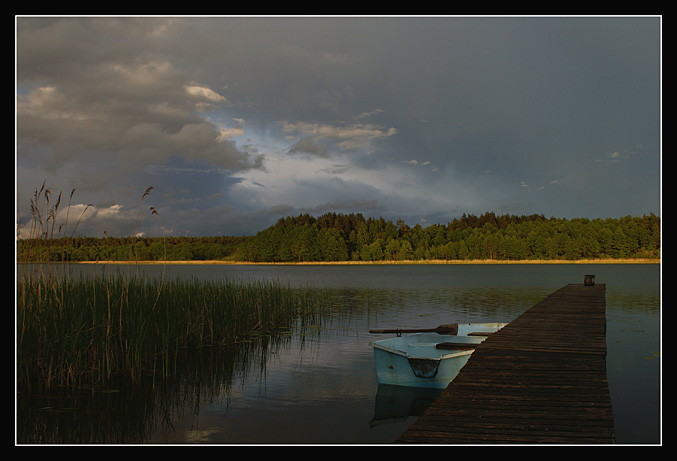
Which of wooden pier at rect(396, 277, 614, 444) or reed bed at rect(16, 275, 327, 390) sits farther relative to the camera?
reed bed at rect(16, 275, 327, 390)

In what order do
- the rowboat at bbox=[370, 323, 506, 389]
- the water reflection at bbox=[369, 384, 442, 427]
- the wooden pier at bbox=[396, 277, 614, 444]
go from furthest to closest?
the rowboat at bbox=[370, 323, 506, 389] → the water reflection at bbox=[369, 384, 442, 427] → the wooden pier at bbox=[396, 277, 614, 444]

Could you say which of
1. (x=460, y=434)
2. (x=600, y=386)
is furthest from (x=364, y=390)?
(x=460, y=434)

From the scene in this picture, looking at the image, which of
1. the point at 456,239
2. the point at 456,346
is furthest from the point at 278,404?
the point at 456,239

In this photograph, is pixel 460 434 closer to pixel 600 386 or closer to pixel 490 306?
pixel 600 386

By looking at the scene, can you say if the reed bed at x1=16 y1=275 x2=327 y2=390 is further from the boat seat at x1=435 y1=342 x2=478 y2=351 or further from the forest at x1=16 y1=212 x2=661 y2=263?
the forest at x1=16 y1=212 x2=661 y2=263

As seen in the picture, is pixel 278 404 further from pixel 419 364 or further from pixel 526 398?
pixel 526 398

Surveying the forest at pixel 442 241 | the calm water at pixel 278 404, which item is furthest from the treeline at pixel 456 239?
the calm water at pixel 278 404

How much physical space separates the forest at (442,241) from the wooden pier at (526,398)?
103m

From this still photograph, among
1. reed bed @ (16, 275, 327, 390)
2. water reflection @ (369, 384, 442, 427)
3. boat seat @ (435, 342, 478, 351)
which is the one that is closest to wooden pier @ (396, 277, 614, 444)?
boat seat @ (435, 342, 478, 351)

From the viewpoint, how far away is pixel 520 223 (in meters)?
125

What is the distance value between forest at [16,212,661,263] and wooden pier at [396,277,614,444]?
103 meters

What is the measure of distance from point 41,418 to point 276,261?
115 m

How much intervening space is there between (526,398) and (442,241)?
117 m

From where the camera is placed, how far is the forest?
4102 inches
